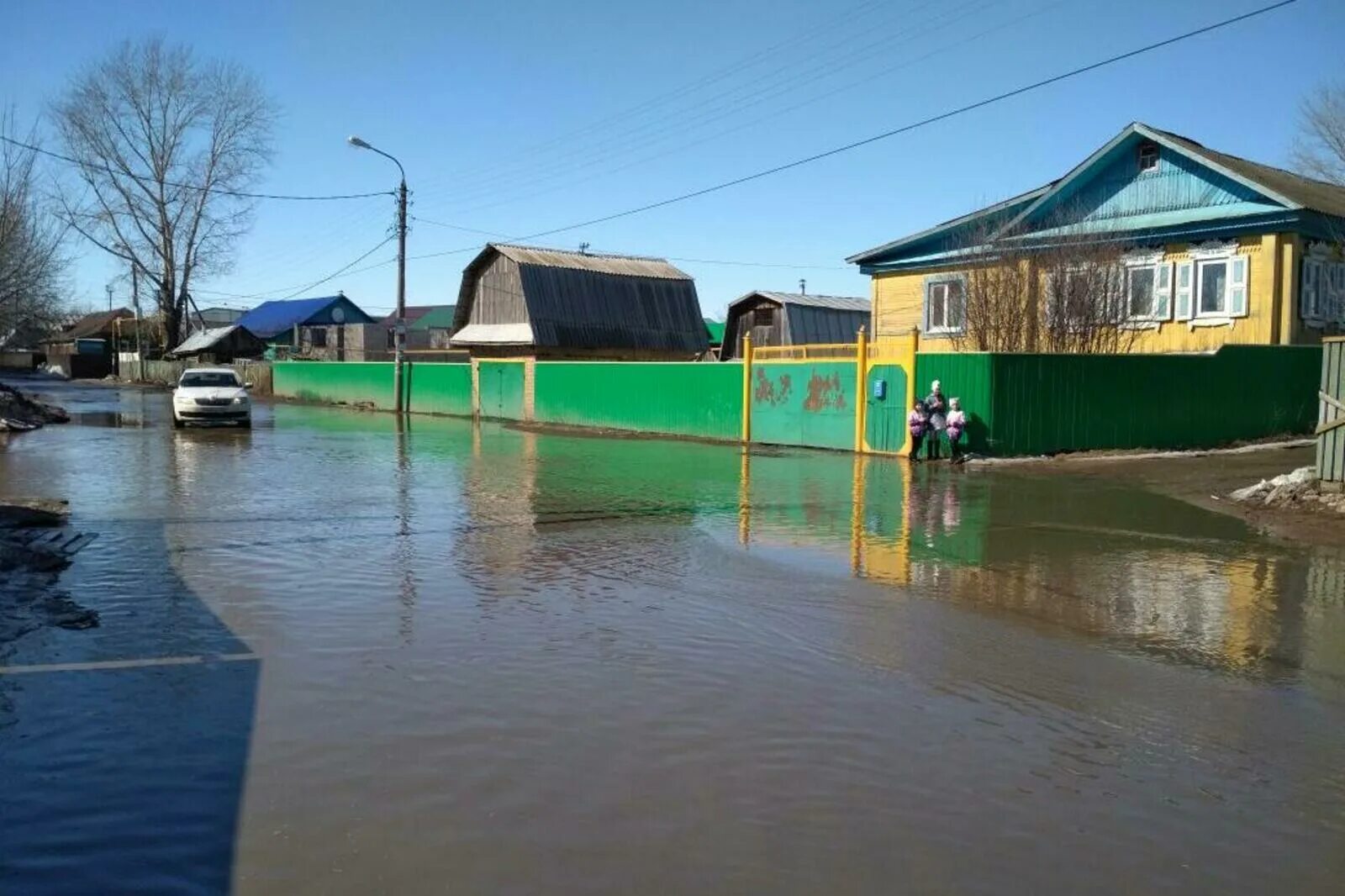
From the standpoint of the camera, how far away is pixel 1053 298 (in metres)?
20.2

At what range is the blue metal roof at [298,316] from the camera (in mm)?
67688

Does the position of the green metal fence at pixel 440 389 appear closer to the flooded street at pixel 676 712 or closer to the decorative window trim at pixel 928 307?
the decorative window trim at pixel 928 307

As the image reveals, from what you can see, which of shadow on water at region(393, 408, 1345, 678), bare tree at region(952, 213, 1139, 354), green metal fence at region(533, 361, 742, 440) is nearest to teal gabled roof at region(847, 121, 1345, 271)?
bare tree at region(952, 213, 1139, 354)

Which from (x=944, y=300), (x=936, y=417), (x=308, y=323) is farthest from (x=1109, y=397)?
(x=308, y=323)

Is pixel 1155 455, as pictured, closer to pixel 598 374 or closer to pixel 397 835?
pixel 598 374

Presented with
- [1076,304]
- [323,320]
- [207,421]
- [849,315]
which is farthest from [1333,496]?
[323,320]

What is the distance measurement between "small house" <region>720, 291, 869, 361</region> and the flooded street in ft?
97.7

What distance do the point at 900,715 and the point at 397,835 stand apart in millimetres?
2527

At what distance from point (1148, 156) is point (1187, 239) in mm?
2304

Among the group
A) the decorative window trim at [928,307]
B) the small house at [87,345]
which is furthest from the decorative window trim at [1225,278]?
the small house at [87,345]

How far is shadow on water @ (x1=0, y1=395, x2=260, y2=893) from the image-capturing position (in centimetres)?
364

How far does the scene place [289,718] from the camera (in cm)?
509

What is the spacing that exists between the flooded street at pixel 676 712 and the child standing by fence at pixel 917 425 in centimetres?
699

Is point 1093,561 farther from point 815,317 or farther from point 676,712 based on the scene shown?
point 815,317
